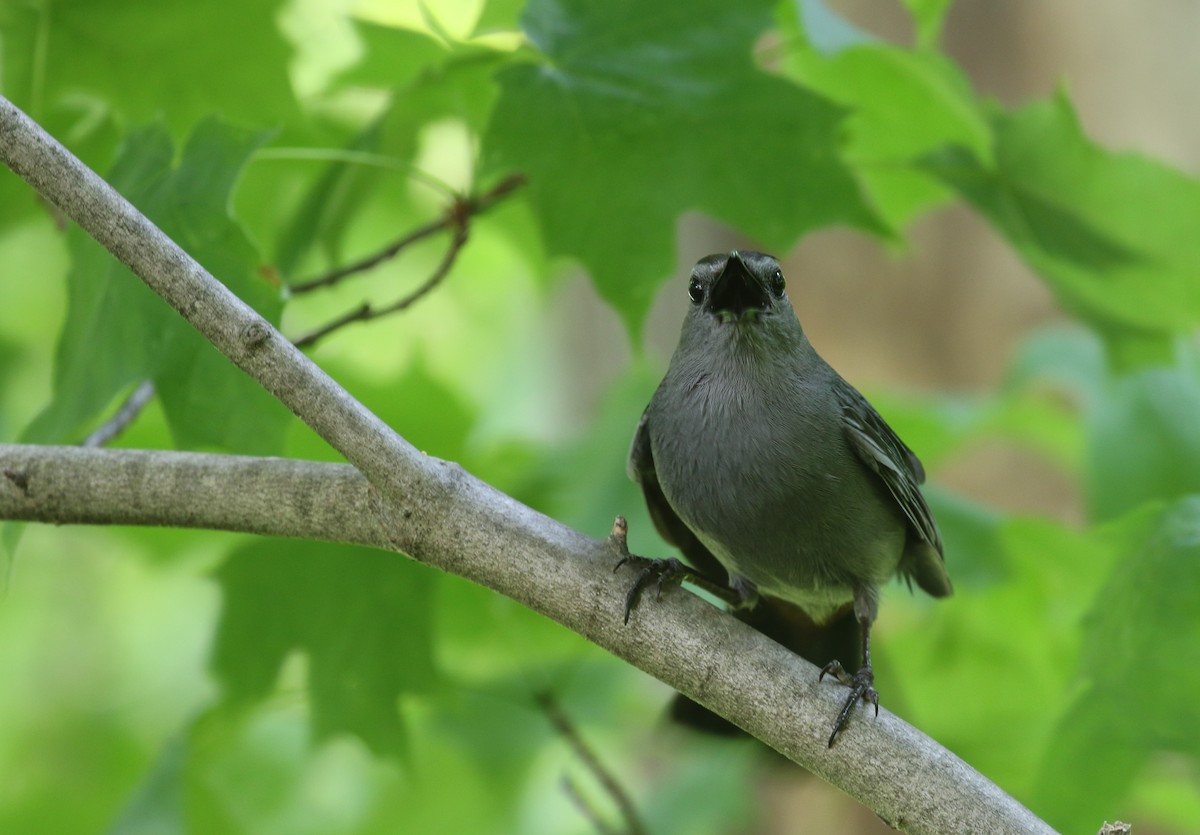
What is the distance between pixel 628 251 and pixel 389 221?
6.16ft

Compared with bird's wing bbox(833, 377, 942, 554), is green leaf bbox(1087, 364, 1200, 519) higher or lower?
higher

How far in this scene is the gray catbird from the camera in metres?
2.14

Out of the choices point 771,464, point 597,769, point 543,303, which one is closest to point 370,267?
point 771,464

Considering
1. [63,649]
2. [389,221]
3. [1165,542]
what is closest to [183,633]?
[63,649]

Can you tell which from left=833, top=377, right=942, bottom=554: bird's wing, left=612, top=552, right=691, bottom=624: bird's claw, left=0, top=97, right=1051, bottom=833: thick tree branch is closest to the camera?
left=0, top=97, right=1051, bottom=833: thick tree branch

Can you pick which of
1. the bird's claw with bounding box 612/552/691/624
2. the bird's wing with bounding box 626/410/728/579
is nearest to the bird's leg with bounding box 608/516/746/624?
the bird's claw with bounding box 612/552/691/624

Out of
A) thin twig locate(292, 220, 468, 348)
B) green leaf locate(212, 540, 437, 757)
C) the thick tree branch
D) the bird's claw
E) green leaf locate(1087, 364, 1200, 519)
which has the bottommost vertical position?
green leaf locate(212, 540, 437, 757)

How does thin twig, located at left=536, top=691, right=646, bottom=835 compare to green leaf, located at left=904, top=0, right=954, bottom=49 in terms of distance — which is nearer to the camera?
green leaf, located at left=904, top=0, right=954, bottom=49

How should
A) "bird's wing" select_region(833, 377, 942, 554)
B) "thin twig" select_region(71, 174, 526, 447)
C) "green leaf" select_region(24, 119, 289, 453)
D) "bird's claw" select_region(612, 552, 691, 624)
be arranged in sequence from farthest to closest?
"bird's wing" select_region(833, 377, 942, 554) < "thin twig" select_region(71, 174, 526, 447) < "green leaf" select_region(24, 119, 289, 453) < "bird's claw" select_region(612, 552, 691, 624)

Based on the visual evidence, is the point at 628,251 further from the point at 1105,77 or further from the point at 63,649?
the point at 63,649

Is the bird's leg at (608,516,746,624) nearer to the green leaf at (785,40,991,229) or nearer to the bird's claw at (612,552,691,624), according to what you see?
the bird's claw at (612,552,691,624)

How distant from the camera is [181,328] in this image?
1.89 meters

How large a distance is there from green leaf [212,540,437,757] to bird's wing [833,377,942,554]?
101 centimetres

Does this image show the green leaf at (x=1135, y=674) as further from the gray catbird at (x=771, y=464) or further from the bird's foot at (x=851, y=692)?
the bird's foot at (x=851, y=692)
